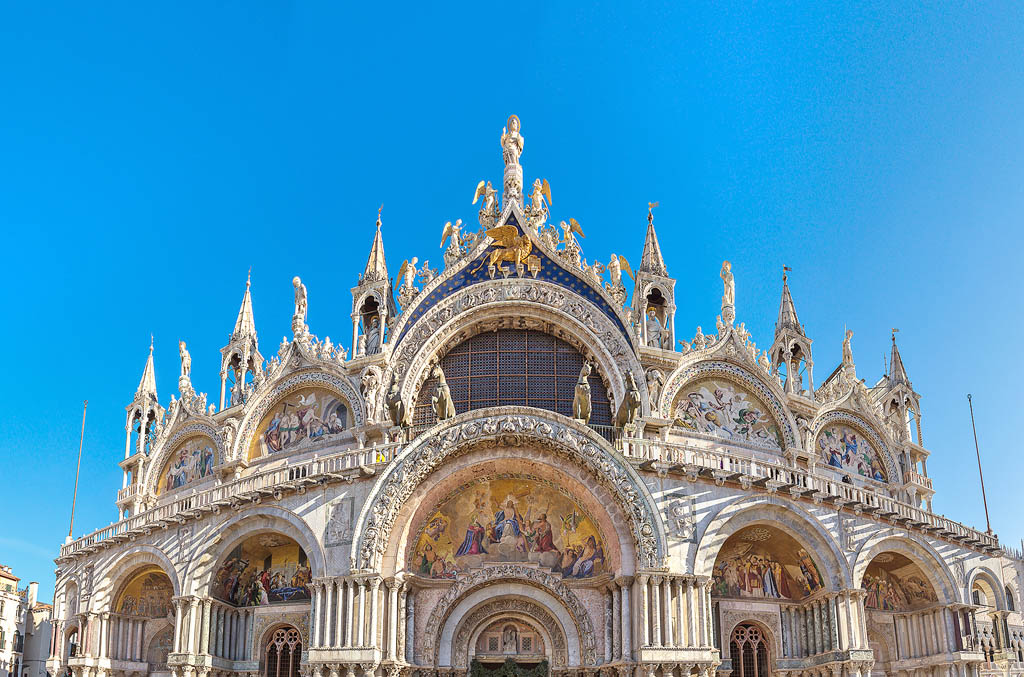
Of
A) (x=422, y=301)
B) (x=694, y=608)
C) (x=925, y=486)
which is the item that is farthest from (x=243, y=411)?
(x=925, y=486)

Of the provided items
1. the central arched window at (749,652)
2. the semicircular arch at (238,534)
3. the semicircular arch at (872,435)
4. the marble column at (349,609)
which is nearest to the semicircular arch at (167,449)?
the semicircular arch at (238,534)

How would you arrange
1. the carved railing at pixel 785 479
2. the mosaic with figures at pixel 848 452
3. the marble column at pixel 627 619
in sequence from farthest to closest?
the mosaic with figures at pixel 848 452
the carved railing at pixel 785 479
the marble column at pixel 627 619

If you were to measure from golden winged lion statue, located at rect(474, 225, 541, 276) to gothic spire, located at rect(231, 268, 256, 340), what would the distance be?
9.84 m

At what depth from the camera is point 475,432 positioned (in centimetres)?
3152

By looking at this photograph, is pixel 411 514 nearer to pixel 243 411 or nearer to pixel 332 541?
pixel 332 541

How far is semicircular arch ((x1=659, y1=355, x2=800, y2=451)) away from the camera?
36438mm

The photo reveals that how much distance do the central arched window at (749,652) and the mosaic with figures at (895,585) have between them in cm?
369

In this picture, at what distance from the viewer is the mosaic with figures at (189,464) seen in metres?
38.9

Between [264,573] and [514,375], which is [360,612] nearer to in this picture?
[264,573]

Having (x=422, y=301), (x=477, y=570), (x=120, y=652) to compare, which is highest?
(x=422, y=301)

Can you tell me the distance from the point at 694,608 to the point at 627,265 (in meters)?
13.7

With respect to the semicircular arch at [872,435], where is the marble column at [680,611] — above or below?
below

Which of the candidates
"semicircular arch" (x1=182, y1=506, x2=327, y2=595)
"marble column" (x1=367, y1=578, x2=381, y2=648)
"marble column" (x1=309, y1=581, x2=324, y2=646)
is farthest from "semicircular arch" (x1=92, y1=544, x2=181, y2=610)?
"marble column" (x1=367, y1=578, x2=381, y2=648)

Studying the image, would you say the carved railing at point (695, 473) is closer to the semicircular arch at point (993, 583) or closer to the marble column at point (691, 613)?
the semicircular arch at point (993, 583)
